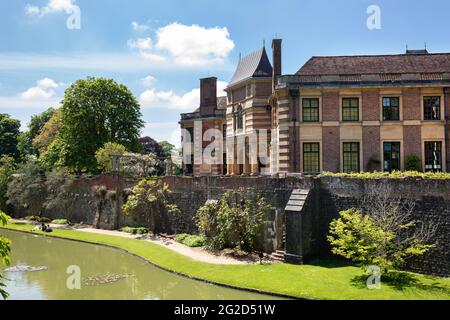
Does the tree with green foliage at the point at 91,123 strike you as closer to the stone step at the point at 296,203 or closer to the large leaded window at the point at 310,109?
the large leaded window at the point at 310,109

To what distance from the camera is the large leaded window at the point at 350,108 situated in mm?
30969

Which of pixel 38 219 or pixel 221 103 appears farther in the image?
pixel 221 103

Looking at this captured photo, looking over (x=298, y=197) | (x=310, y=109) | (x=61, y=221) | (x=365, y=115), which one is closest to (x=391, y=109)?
(x=365, y=115)

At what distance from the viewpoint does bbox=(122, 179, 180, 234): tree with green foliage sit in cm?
3416

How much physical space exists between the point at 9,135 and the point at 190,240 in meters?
51.0

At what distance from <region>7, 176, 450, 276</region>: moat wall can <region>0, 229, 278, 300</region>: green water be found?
19.0 ft

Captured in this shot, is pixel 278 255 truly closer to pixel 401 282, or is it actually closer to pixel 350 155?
pixel 401 282

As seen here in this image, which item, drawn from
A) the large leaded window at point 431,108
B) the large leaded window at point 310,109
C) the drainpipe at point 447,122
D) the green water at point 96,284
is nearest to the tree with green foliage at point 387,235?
the green water at point 96,284

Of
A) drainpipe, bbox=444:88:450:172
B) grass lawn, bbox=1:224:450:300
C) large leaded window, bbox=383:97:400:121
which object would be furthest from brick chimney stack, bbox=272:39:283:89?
grass lawn, bbox=1:224:450:300

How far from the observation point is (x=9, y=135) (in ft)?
226

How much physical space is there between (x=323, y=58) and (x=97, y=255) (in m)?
21.4

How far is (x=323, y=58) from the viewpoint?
108 ft

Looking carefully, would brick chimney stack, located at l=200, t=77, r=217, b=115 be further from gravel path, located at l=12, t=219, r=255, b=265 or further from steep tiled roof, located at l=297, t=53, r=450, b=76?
gravel path, located at l=12, t=219, r=255, b=265

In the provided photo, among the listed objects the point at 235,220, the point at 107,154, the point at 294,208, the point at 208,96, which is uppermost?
the point at 208,96
